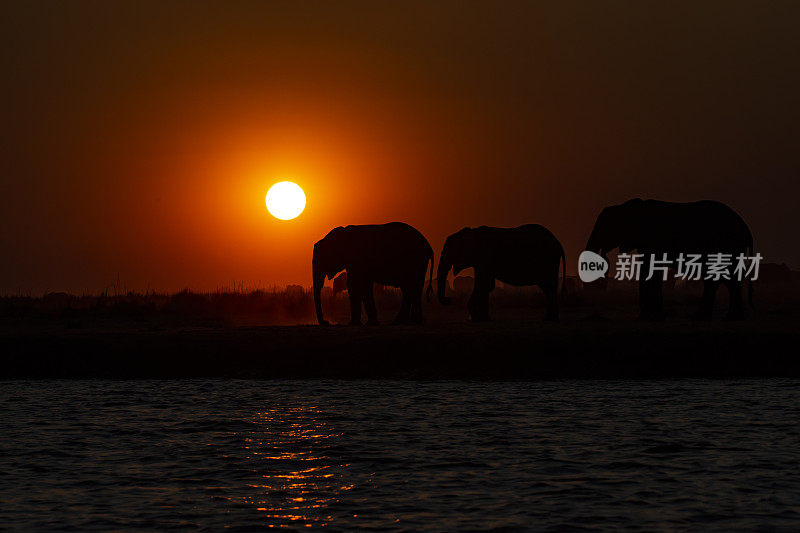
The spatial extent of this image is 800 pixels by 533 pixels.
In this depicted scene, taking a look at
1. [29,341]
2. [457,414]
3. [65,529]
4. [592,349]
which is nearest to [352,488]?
[65,529]

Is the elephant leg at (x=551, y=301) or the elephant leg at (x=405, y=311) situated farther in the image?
the elephant leg at (x=405, y=311)

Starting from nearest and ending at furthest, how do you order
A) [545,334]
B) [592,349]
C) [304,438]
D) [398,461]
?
[398,461] → [304,438] → [592,349] → [545,334]

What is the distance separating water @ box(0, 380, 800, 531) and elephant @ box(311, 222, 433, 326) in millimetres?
11534

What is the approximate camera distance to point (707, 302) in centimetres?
3014

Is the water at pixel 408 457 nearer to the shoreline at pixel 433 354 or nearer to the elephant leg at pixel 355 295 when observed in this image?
the shoreline at pixel 433 354

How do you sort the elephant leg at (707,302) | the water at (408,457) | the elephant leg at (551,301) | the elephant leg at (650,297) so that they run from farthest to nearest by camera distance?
the elephant leg at (551,301)
the elephant leg at (707,302)
the elephant leg at (650,297)
the water at (408,457)

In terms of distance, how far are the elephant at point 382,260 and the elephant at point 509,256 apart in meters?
0.87

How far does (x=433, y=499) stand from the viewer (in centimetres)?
1166

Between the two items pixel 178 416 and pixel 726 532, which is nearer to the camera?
pixel 726 532

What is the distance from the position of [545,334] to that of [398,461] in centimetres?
1161

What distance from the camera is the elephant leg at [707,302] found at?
97.9ft

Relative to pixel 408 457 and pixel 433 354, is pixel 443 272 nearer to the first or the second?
pixel 433 354

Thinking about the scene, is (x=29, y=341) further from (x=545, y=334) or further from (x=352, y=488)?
(x=352, y=488)

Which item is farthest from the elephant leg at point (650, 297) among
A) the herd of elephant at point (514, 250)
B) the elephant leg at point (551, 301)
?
the elephant leg at point (551, 301)
